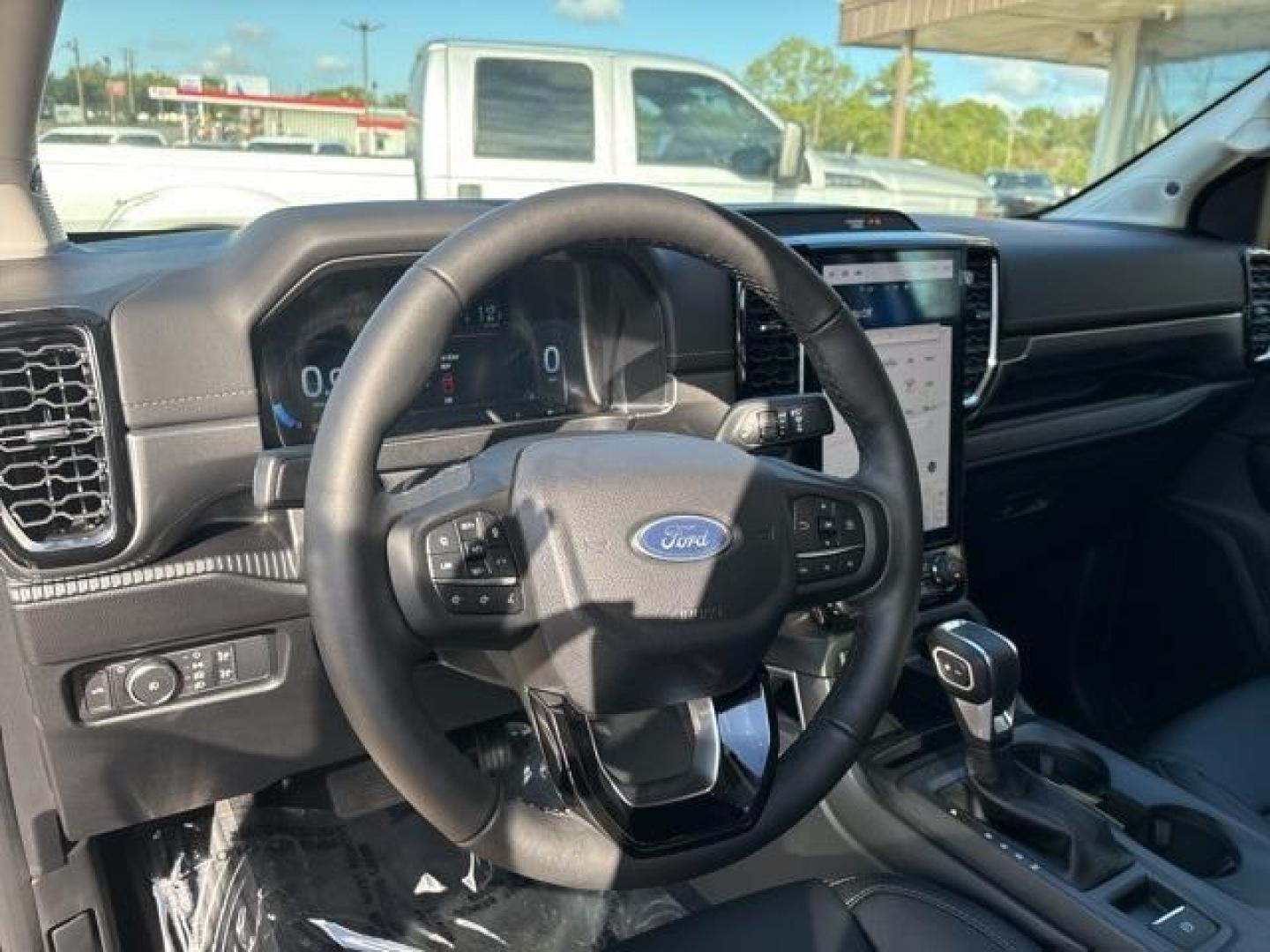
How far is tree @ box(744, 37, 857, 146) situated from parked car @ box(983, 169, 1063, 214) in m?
0.58

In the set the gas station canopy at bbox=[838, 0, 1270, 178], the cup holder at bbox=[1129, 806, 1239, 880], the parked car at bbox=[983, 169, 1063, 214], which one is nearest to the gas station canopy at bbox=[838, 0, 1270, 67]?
the gas station canopy at bbox=[838, 0, 1270, 178]

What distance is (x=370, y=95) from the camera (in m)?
3.36

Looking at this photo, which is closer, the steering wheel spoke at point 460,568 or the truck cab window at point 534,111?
the steering wheel spoke at point 460,568

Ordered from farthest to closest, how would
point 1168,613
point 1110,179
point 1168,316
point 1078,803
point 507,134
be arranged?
point 507,134, point 1110,179, point 1168,613, point 1168,316, point 1078,803

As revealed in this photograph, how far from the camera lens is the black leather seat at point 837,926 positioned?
141cm

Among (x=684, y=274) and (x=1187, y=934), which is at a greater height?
(x=684, y=274)

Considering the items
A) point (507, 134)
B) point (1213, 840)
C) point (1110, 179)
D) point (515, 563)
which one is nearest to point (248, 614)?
point (515, 563)

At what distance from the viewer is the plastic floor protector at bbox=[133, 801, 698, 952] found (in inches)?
70.0

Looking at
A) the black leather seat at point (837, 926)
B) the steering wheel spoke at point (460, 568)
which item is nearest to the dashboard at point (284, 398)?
the steering wheel spoke at point (460, 568)

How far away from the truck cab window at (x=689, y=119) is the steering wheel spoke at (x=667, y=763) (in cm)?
318

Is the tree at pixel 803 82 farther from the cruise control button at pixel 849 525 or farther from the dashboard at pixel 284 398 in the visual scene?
the cruise control button at pixel 849 525

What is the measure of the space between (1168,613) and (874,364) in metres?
2.05

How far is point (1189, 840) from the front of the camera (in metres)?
1.76

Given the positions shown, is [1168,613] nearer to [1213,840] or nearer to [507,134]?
[1213,840]
